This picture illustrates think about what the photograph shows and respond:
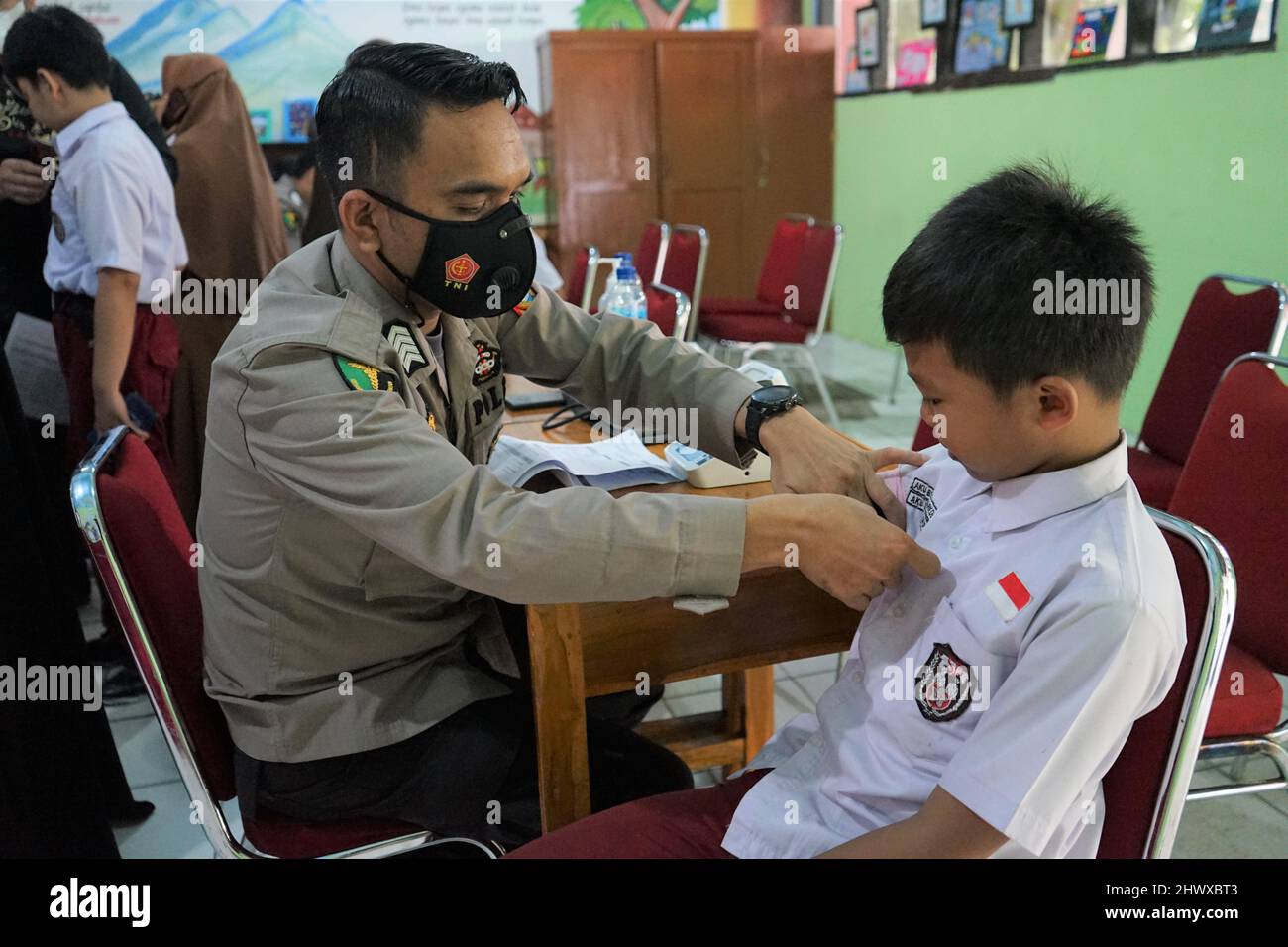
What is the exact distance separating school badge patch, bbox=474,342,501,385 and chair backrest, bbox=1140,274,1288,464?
→ 5.14ft

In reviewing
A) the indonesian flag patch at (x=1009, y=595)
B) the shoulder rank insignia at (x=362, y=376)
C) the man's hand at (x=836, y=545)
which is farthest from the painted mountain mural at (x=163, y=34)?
the indonesian flag patch at (x=1009, y=595)

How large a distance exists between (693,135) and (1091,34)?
8.69 feet

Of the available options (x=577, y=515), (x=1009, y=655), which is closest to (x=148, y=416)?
(x=577, y=515)

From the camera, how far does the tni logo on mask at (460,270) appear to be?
1160 mm

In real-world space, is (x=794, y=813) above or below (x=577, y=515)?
below

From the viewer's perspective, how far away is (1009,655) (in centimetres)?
88

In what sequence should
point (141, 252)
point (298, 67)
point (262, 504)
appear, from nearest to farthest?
point (262, 504) < point (141, 252) < point (298, 67)

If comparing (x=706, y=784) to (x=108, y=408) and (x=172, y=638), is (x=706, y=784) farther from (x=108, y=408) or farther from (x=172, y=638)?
(x=108, y=408)

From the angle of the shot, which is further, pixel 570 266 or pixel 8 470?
pixel 570 266

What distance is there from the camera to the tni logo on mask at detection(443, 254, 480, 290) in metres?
1.16

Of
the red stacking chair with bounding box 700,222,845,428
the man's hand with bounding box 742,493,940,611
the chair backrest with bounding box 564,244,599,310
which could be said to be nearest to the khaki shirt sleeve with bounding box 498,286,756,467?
the man's hand with bounding box 742,493,940,611

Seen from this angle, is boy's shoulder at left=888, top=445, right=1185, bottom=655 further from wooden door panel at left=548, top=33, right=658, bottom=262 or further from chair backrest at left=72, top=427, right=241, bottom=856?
wooden door panel at left=548, top=33, right=658, bottom=262
